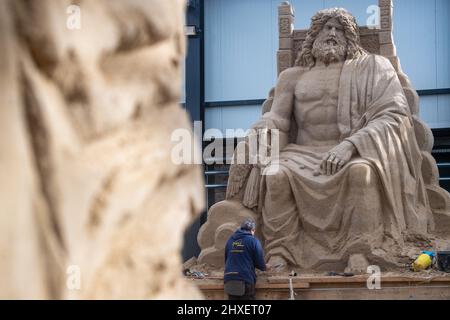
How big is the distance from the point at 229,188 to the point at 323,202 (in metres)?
1.05

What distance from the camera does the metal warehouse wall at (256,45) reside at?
611 inches

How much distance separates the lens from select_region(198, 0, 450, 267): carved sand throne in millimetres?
9352

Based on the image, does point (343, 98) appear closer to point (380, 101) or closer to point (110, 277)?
point (380, 101)

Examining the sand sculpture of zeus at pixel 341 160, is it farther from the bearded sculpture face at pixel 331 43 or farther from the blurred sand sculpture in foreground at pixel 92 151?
the blurred sand sculpture in foreground at pixel 92 151

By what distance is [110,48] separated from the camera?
5.38ft

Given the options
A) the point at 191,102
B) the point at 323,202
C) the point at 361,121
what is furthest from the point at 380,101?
the point at 191,102

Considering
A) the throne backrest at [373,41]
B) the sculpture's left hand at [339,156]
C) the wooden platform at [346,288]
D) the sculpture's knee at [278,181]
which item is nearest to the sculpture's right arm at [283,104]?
the throne backrest at [373,41]

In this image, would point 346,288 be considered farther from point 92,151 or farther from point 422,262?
point 92,151

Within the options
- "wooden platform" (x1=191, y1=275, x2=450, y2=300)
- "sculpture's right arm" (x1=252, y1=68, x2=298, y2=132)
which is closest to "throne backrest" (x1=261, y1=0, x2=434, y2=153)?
"sculpture's right arm" (x1=252, y1=68, x2=298, y2=132)

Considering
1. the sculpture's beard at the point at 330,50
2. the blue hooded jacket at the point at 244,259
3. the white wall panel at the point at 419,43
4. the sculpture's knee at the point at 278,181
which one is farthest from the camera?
the white wall panel at the point at 419,43

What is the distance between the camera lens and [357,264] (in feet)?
28.0

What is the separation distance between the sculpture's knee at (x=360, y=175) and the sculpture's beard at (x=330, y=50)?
5.03ft

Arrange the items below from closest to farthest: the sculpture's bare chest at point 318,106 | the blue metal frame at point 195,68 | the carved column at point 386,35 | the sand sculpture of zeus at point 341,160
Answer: the sand sculpture of zeus at point 341,160 → the sculpture's bare chest at point 318,106 → the carved column at point 386,35 → the blue metal frame at point 195,68

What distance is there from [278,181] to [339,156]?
659 mm
